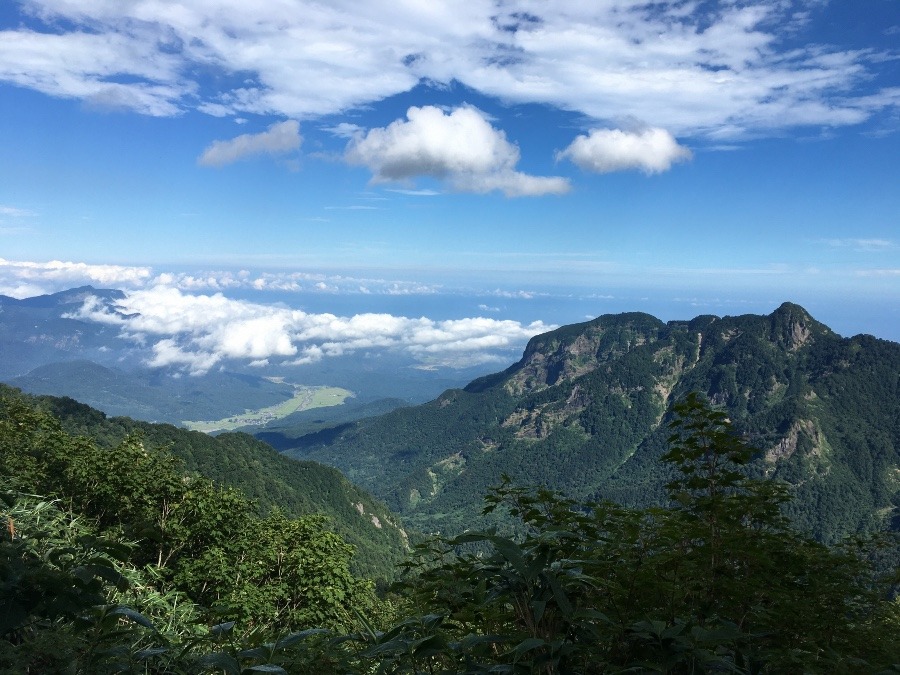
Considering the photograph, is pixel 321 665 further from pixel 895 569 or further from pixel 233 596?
pixel 233 596

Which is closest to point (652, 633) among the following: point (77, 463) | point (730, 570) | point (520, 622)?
point (520, 622)

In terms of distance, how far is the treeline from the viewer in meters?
3.09

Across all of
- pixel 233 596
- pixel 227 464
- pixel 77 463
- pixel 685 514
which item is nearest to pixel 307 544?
pixel 233 596

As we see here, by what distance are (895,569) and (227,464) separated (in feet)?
663

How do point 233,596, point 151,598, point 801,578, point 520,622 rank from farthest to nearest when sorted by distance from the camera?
point 233,596 → point 151,598 → point 801,578 → point 520,622

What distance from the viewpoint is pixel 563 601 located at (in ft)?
10.1

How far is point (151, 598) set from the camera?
7637 mm

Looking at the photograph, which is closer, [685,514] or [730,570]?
[730,570]

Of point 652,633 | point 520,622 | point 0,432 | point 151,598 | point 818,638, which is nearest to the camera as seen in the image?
point 652,633

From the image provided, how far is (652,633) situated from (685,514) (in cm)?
324

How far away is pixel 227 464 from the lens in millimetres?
187875

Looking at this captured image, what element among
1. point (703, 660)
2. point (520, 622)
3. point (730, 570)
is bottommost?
point (730, 570)

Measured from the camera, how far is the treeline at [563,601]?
121 inches

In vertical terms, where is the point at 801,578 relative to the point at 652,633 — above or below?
below
